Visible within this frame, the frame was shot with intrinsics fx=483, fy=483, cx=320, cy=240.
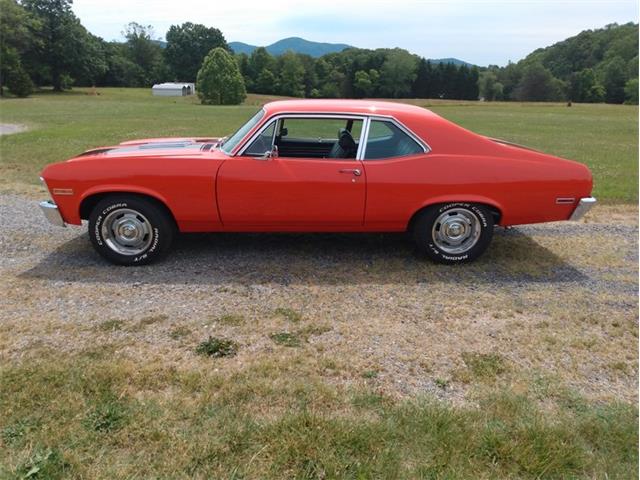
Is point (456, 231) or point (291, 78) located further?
point (291, 78)

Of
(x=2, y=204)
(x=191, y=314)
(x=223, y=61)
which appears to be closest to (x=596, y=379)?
(x=191, y=314)

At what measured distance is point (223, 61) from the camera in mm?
55719

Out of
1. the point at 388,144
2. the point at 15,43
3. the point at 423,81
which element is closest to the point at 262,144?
the point at 388,144

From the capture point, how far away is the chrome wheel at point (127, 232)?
14.9 feet

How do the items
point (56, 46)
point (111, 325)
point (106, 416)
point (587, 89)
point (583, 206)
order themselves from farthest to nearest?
point (587, 89)
point (56, 46)
point (583, 206)
point (111, 325)
point (106, 416)

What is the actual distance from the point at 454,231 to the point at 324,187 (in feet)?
4.60

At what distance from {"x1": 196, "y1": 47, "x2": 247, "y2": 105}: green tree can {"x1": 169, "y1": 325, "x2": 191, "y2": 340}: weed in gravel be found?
54.1 metres

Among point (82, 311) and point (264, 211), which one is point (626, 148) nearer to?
point (264, 211)

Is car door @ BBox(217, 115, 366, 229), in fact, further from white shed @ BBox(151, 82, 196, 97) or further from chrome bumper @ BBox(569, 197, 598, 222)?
white shed @ BBox(151, 82, 196, 97)

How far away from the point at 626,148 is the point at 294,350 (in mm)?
16959

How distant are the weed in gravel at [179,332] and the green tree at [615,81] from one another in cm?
9181

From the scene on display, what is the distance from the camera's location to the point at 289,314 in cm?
382

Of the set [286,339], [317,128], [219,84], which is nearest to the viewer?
[286,339]

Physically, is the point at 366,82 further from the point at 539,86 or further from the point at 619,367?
the point at 619,367
